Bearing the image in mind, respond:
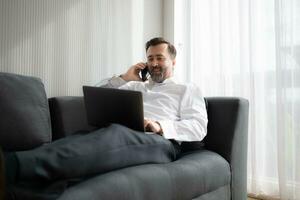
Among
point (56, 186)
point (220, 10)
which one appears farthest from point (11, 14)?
point (220, 10)

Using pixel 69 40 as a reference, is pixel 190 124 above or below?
below

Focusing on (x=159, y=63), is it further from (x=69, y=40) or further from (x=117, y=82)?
(x=69, y=40)

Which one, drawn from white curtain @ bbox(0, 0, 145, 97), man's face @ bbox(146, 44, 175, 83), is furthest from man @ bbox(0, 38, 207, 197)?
white curtain @ bbox(0, 0, 145, 97)

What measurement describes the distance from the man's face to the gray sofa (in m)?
0.35

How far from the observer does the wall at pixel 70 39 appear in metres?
1.63

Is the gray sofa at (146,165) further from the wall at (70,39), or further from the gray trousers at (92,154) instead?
the wall at (70,39)

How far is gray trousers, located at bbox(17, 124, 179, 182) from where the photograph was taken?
2.45ft

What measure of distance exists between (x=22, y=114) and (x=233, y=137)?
40.1 inches

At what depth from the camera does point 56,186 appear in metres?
0.74

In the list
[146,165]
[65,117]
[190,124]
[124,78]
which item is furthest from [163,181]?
[124,78]

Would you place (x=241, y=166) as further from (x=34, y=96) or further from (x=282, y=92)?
(x=34, y=96)

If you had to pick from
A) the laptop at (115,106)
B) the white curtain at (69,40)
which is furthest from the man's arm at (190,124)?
the white curtain at (69,40)

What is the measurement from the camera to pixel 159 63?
70.9 inches

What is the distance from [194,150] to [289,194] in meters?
0.71
